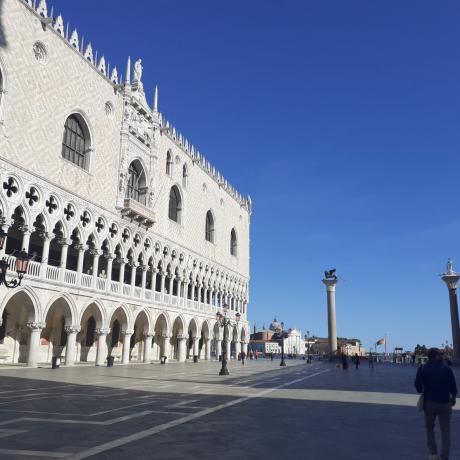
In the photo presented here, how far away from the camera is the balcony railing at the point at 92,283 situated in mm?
24547

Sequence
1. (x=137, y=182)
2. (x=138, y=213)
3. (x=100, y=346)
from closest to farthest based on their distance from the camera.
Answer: (x=100, y=346)
(x=138, y=213)
(x=137, y=182)

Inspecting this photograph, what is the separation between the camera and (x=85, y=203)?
2888cm

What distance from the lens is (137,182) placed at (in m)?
36.6

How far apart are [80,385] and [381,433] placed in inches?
425

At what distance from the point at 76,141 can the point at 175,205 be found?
1401 centimetres

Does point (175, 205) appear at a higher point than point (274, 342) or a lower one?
higher

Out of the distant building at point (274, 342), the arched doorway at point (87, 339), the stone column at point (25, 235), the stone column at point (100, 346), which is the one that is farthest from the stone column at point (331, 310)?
the distant building at point (274, 342)

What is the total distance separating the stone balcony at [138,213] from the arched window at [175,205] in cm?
596

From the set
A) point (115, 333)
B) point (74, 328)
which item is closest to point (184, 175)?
point (115, 333)

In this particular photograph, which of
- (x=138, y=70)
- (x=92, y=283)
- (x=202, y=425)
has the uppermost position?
(x=138, y=70)

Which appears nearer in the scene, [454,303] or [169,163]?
[169,163]

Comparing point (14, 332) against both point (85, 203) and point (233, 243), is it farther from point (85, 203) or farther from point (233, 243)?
point (233, 243)

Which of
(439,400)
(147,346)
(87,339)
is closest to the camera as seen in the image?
(439,400)

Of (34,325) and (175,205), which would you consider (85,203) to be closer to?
(34,325)
